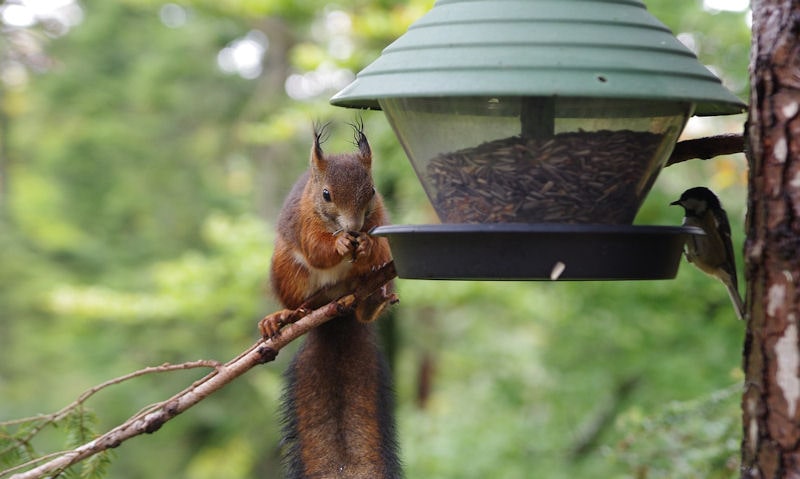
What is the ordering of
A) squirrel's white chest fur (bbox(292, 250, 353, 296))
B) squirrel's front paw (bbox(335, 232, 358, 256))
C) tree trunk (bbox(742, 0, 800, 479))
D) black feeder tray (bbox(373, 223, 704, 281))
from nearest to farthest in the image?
tree trunk (bbox(742, 0, 800, 479)), black feeder tray (bbox(373, 223, 704, 281)), squirrel's front paw (bbox(335, 232, 358, 256)), squirrel's white chest fur (bbox(292, 250, 353, 296))

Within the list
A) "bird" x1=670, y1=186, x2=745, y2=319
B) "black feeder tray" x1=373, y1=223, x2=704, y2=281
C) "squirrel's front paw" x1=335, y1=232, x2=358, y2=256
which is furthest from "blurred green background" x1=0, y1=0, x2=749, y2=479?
"black feeder tray" x1=373, y1=223, x2=704, y2=281

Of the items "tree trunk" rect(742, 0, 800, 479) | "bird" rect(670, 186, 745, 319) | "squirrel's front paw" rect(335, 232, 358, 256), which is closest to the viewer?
"tree trunk" rect(742, 0, 800, 479)

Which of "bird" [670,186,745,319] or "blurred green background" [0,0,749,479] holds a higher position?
"blurred green background" [0,0,749,479]

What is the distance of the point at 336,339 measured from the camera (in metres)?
2.68

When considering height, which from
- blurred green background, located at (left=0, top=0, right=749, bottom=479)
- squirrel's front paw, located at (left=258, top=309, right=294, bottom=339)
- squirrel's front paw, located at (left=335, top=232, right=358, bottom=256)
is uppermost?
Answer: blurred green background, located at (left=0, top=0, right=749, bottom=479)

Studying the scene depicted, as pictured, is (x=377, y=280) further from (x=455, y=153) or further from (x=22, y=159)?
(x=22, y=159)

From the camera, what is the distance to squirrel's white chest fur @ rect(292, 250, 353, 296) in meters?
2.71

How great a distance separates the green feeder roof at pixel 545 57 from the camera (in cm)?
157

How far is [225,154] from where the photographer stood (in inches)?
480

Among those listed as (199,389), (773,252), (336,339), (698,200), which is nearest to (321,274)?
Result: (336,339)

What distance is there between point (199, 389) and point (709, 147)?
3.72 feet

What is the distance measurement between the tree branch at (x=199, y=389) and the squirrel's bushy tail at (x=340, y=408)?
1.14 feet

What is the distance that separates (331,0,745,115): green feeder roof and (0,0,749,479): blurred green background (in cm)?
293

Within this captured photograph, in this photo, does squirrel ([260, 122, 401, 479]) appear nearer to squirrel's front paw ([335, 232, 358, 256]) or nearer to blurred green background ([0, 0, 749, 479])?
squirrel's front paw ([335, 232, 358, 256])
